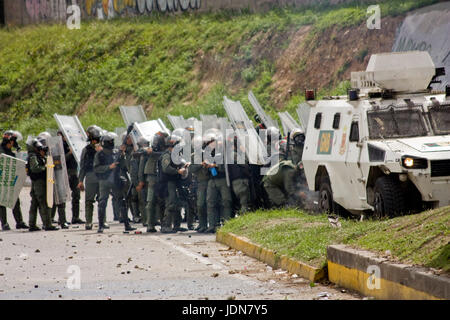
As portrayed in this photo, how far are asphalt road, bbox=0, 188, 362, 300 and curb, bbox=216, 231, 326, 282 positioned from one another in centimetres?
10

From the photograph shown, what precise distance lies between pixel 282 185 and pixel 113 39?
3837 centimetres

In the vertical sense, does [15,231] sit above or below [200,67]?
below

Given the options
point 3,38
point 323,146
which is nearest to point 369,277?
point 323,146

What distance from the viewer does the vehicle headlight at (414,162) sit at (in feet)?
46.0

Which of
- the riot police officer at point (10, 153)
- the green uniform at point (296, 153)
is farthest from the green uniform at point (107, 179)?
the green uniform at point (296, 153)

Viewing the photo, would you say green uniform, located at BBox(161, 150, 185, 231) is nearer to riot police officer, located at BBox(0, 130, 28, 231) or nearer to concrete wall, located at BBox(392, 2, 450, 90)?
riot police officer, located at BBox(0, 130, 28, 231)

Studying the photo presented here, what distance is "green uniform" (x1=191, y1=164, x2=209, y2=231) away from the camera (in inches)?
734

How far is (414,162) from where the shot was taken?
554 inches

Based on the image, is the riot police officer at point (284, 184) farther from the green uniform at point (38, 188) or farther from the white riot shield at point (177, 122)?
the white riot shield at point (177, 122)

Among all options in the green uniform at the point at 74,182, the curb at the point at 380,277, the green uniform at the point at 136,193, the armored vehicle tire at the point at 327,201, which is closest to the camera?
the curb at the point at 380,277

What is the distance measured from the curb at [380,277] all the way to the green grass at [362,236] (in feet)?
0.67

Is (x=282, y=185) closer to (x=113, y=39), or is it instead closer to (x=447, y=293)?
(x=447, y=293)
